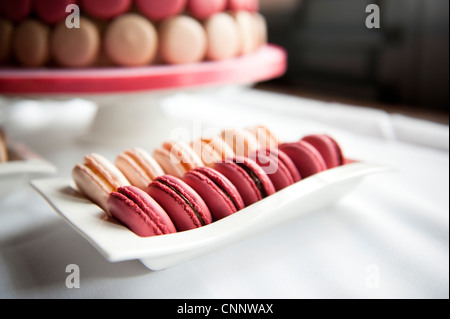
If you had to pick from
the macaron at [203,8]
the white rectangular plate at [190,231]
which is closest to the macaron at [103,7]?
the macaron at [203,8]

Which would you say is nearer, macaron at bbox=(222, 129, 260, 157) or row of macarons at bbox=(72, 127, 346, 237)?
row of macarons at bbox=(72, 127, 346, 237)

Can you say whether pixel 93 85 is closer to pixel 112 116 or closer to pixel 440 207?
pixel 112 116

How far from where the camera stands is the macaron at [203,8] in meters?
0.70

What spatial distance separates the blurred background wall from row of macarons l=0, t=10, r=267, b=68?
70 centimetres

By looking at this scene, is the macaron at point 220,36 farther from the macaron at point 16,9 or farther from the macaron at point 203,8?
the macaron at point 16,9

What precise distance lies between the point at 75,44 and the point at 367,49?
94cm

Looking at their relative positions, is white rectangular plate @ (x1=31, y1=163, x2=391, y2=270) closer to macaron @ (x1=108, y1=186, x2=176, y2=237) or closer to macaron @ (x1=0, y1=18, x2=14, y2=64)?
macaron @ (x1=108, y1=186, x2=176, y2=237)

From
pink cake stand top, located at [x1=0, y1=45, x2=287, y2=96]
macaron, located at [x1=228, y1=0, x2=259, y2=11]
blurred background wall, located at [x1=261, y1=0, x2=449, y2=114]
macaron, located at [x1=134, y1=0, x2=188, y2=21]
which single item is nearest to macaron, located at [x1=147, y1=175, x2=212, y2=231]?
pink cake stand top, located at [x1=0, y1=45, x2=287, y2=96]

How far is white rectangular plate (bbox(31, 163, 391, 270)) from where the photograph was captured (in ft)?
1.09

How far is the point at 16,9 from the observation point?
665mm

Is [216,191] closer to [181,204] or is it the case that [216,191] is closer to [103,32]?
[181,204]

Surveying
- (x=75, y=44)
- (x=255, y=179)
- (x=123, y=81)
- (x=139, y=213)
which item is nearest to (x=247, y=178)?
(x=255, y=179)

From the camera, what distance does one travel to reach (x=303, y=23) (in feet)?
4.98

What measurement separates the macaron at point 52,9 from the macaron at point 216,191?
0.39 m
